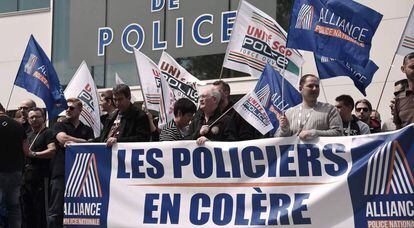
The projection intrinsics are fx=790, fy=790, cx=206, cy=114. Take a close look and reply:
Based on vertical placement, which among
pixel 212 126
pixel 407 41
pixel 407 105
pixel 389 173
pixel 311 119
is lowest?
pixel 389 173

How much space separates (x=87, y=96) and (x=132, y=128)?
3.06m

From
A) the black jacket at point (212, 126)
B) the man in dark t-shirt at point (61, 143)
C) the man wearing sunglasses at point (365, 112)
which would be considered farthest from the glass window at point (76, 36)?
the black jacket at point (212, 126)

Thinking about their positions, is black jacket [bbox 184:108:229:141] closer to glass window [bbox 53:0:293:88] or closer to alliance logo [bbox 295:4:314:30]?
alliance logo [bbox 295:4:314:30]

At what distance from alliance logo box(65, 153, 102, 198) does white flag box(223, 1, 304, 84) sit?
7.76 feet

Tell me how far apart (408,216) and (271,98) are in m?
2.15

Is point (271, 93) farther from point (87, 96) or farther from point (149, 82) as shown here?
point (87, 96)

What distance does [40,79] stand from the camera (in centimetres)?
1138

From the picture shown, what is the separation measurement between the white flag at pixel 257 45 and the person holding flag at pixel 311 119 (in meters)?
2.24

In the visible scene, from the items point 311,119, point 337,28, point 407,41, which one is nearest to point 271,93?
point 311,119

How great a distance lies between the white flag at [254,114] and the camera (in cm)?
810

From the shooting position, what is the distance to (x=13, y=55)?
23.2 m

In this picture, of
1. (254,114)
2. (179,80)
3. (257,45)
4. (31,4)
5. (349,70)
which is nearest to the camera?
(254,114)

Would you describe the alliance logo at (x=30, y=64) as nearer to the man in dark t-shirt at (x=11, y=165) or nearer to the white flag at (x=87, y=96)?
the white flag at (x=87, y=96)

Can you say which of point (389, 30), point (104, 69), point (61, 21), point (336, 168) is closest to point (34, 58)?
point (336, 168)
